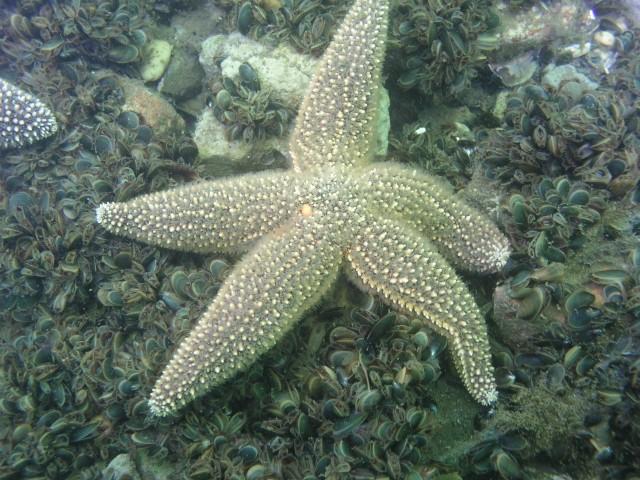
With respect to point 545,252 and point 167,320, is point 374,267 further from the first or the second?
point 167,320

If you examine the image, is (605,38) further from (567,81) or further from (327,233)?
(327,233)

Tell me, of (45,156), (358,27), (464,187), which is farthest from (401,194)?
(45,156)

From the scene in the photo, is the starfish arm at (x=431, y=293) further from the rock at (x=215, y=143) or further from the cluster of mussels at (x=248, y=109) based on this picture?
the rock at (x=215, y=143)

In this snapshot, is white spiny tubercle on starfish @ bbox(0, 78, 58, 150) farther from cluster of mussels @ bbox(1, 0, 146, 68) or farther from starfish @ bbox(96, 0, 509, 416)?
starfish @ bbox(96, 0, 509, 416)

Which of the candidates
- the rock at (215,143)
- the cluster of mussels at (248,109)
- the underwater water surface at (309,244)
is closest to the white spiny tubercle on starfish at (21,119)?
the underwater water surface at (309,244)

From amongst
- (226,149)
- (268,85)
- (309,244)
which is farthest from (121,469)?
(268,85)

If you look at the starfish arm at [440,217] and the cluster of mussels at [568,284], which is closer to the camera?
the cluster of mussels at [568,284]

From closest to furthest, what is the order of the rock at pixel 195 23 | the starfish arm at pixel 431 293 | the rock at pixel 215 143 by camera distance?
the starfish arm at pixel 431 293, the rock at pixel 215 143, the rock at pixel 195 23
